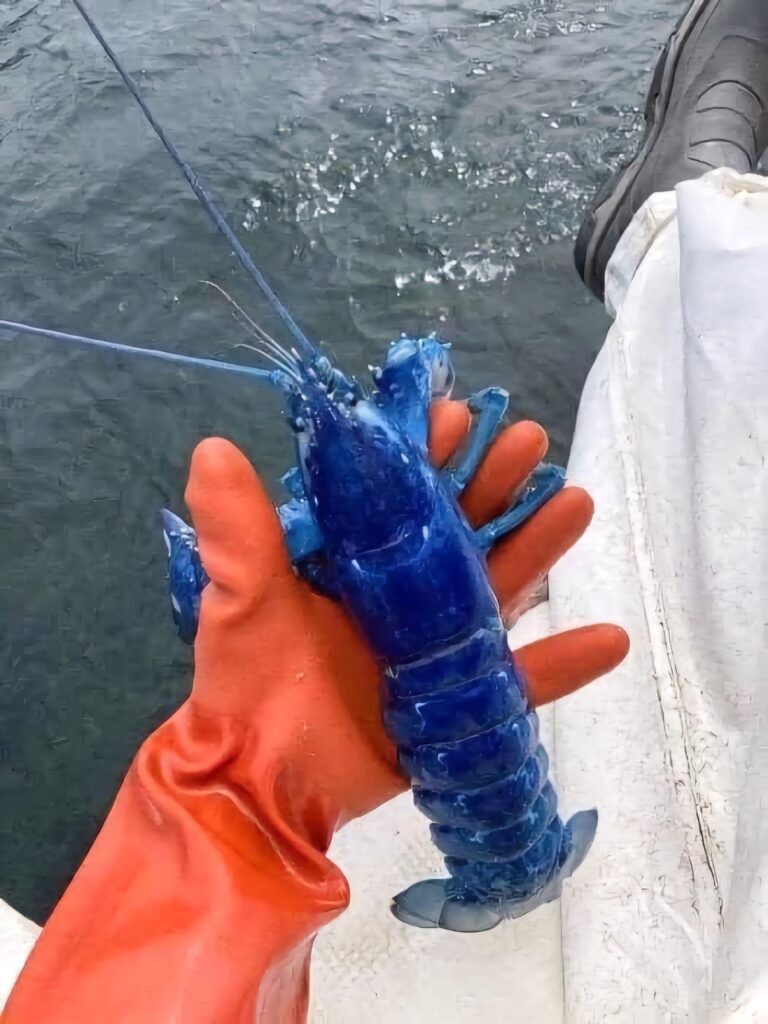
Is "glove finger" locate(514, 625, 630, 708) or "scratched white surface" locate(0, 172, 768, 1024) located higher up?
"glove finger" locate(514, 625, 630, 708)

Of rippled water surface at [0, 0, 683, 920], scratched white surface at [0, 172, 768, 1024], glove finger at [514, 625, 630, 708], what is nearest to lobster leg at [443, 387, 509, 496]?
glove finger at [514, 625, 630, 708]

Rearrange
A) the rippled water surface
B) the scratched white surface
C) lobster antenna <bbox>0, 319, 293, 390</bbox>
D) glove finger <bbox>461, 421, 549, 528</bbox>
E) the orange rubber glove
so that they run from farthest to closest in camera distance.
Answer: the rippled water surface
the scratched white surface
glove finger <bbox>461, 421, 549, 528</bbox>
lobster antenna <bbox>0, 319, 293, 390</bbox>
the orange rubber glove

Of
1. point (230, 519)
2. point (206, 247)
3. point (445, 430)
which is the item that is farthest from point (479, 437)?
point (206, 247)

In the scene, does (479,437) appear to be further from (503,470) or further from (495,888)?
(495,888)

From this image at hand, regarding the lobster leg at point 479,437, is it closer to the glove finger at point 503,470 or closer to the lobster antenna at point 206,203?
the glove finger at point 503,470

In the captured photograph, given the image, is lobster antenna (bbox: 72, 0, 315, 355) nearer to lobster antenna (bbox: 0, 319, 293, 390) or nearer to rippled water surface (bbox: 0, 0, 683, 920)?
lobster antenna (bbox: 0, 319, 293, 390)

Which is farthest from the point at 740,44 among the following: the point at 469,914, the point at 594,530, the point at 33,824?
the point at 33,824

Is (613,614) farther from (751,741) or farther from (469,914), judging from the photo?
(469,914)

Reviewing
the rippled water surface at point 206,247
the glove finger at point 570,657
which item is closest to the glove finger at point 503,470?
the glove finger at point 570,657
